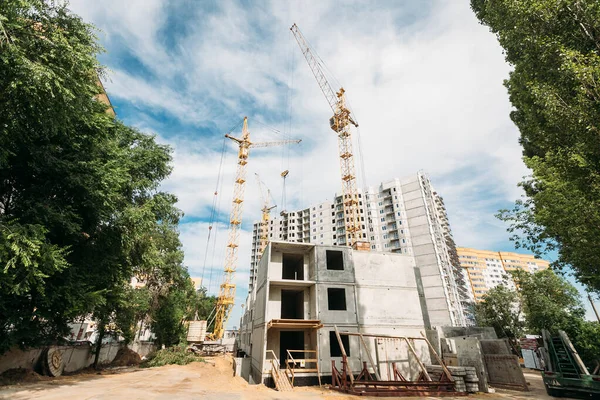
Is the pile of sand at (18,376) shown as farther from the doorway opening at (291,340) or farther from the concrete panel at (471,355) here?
the concrete panel at (471,355)

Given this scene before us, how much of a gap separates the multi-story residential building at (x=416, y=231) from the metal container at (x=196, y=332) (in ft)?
67.0

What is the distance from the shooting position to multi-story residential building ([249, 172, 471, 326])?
61.3m

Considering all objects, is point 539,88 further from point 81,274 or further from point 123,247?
point 81,274

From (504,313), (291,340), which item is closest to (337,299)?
(291,340)

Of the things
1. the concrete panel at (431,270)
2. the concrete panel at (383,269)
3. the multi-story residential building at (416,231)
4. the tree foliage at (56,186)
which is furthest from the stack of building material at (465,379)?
the concrete panel at (431,270)

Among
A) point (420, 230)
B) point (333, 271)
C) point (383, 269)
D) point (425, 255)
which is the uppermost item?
point (420, 230)

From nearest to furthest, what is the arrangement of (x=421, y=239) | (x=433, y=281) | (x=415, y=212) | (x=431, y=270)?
1. (x=433, y=281)
2. (x=431, y=270)
3. (x=421, y=239)
4. (x=415, y=212)

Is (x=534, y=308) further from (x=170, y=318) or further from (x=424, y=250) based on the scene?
(x=170, y=318)

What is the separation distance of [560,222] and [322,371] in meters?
16.8

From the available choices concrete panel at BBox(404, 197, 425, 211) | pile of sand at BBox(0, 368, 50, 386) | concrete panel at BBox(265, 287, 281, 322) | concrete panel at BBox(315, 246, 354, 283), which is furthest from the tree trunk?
concrete panel at BBox(404, 197, 425, 211)

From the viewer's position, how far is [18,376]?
46.2 ft

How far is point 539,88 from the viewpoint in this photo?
12.4 metres

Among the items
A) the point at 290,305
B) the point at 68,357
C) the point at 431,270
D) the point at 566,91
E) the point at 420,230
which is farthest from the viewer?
the point at 420,230

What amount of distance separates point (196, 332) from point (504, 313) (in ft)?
152
